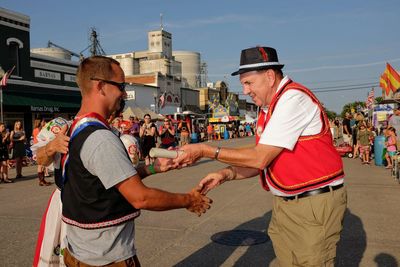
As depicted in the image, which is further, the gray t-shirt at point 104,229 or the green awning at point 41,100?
the green awning at point 41,100

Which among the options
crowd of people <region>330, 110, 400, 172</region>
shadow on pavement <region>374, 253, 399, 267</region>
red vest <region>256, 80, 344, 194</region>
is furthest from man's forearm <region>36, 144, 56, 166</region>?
crowd of people <region>330, 110, 400, 172</region>

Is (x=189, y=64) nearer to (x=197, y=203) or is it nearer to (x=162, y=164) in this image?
(x=162, y=164)

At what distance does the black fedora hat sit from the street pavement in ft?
9.03

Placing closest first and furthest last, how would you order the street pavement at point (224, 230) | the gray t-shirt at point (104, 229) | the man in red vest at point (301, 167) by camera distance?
the gray t-shirt at point (104, 229) < the man in red vest at point (301, 167) < the street pavement at point (224, 230)

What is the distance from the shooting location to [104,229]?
2312 mm

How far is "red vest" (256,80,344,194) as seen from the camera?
2.58m

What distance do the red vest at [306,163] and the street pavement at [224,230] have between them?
96.2 inches

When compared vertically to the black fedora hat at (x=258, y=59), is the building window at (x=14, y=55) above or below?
above

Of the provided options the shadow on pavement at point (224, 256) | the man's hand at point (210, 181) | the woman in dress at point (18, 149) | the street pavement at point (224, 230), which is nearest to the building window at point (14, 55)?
the woman in dress at point (18, 149)

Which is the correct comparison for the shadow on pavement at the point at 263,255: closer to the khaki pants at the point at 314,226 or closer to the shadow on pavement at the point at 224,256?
the shadow on pavement at the point at 224,256

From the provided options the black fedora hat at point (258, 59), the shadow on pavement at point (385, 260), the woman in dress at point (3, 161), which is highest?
the black fedora hat at point (258, 59)

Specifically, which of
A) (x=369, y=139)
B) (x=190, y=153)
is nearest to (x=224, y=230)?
(x=190, y=153)

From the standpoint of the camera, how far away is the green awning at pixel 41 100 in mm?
22047

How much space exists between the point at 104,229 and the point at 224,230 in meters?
4.08
